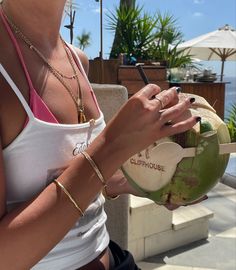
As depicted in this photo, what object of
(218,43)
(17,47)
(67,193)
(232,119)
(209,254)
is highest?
(218,43)

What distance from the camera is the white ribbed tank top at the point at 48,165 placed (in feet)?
3.00

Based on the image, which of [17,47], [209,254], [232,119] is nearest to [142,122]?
[17,47]

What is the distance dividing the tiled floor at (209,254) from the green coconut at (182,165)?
7.49ft

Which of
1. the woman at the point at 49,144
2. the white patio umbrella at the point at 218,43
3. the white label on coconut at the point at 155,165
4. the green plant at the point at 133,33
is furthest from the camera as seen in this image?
the white patio umbrella at the point at 218,43

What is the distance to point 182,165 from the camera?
3.45 feet

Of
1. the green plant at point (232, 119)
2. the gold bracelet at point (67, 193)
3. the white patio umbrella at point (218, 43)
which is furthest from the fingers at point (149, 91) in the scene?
the white patio umbrella at point (218, 43)

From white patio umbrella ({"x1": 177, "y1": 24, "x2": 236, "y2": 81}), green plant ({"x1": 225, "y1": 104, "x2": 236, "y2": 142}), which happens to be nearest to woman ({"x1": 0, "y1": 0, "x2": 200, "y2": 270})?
green plant ({"x1": 225, "y1": 104, "x2": 236, "y2": 142})

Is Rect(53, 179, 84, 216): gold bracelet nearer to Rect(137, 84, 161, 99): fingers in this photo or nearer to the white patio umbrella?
Rect(137, 84, 161, 99): fingers

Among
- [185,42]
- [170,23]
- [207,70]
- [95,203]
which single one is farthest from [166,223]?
[185,42]

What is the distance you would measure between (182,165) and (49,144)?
0.31m

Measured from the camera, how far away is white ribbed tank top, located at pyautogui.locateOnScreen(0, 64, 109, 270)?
3.00 ft

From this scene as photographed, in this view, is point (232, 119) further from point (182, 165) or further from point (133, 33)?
point (182, 165)

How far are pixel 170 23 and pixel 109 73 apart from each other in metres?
5.29

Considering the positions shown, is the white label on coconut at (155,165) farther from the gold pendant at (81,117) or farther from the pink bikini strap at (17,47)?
the pink bikini strap at (17,47)
